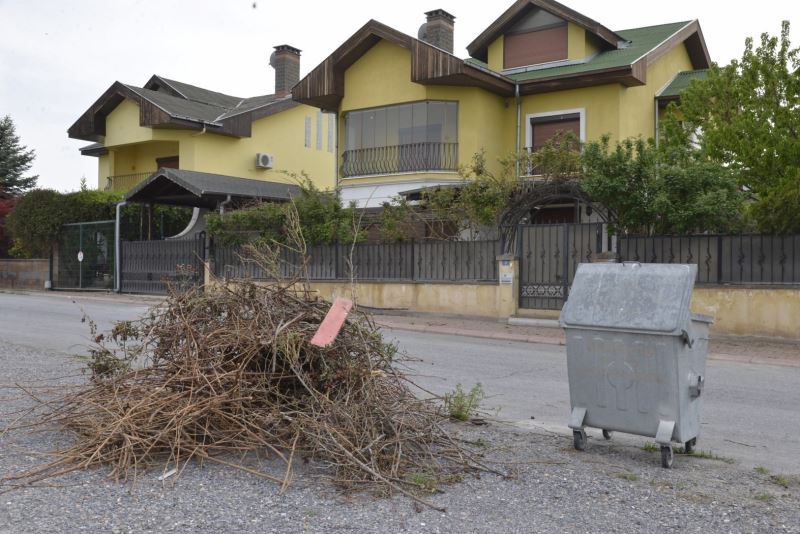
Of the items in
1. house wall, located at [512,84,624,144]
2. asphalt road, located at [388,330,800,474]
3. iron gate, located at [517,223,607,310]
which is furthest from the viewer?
house wall, located at [512,84,624,144]

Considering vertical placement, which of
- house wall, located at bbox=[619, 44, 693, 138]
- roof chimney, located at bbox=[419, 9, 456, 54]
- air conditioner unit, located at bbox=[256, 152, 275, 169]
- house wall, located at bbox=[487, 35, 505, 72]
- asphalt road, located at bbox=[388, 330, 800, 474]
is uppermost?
roof chimney, located at bbox=[419, 9, 456, 54]

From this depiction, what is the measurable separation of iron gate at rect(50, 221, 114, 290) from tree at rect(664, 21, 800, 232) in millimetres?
19423

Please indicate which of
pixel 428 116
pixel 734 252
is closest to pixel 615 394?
pixel 734 252

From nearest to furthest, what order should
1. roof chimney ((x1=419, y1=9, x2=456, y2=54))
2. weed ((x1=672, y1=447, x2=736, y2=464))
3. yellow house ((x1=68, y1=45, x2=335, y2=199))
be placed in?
weed ((x1=672, y1=447, x2=736, y2=464)), roof chimney ((x1=419, y1=9, x2=456, y2=54)), yellow house ((x1=68, y1=45, x2=335, y2=199))

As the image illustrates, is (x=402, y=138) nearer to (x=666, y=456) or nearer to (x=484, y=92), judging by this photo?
(x=484, y=92)

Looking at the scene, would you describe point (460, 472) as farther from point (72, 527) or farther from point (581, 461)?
point (72, 527)

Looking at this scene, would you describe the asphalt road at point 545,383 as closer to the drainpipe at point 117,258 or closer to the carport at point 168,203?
the carport at point 168,203

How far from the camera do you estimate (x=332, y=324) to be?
5270mm

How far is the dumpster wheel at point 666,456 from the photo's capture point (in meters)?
5.41

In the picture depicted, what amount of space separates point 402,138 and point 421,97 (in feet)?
5.16

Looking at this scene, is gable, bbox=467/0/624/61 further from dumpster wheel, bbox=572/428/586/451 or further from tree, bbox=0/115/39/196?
tree, bbox=0/115/39/196

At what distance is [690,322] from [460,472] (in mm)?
1894

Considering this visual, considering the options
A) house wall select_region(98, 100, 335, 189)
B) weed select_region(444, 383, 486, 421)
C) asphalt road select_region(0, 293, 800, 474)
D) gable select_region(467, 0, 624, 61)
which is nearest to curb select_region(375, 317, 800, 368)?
asphalt road select_region(0, 293, 800, 474)

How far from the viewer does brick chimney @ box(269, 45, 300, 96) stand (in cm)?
3569
